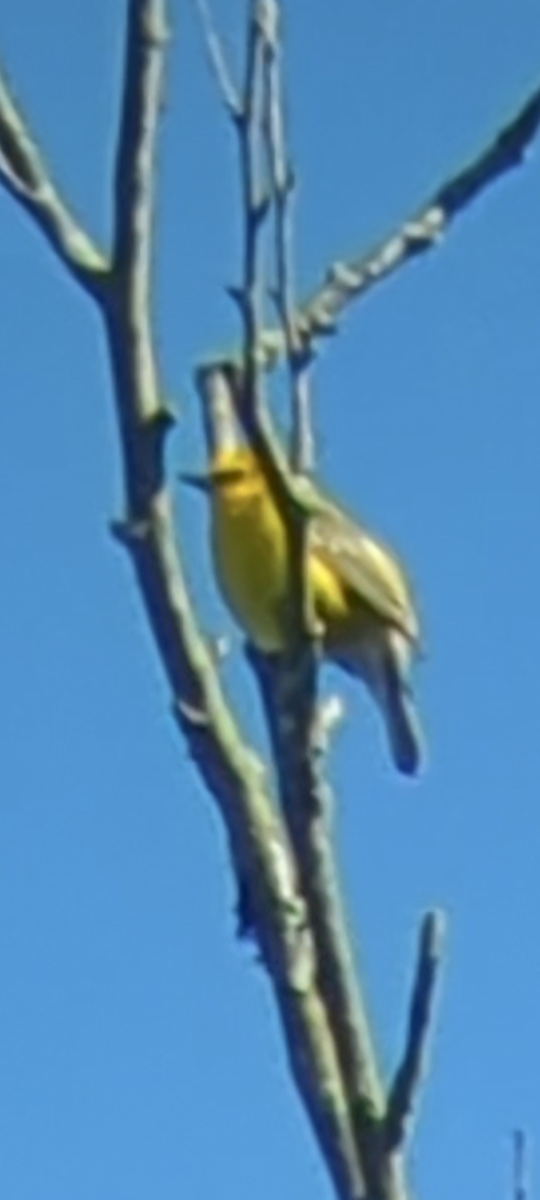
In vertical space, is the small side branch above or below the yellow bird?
below

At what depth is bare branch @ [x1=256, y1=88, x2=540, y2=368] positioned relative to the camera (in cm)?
162

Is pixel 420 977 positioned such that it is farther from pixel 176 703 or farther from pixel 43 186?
pixel 43 186

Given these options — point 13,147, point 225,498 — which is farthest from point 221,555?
point 13,147

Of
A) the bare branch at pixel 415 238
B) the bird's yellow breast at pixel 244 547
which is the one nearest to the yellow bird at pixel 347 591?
the bird's yellow breast at pixel 244 547

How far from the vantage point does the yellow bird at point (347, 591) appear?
14.6 ft

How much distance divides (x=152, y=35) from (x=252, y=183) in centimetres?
12

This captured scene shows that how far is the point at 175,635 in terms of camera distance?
148cm

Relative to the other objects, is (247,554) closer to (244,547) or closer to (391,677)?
(244,547)

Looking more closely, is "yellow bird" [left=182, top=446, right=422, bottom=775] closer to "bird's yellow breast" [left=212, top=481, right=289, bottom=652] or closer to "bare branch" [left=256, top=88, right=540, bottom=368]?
"bird's yellow breast" [left=212, top=481, right=289, bottom=652]

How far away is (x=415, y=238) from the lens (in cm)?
170

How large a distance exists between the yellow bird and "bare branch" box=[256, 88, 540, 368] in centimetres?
207

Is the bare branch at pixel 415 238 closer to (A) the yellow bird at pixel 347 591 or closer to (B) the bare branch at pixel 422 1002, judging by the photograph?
(B) the bare branch at pixel 422 1002

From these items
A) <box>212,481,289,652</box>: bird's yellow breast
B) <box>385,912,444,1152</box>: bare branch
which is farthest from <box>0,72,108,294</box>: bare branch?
<box>212,481,289,652</box>: bird's yellow breast

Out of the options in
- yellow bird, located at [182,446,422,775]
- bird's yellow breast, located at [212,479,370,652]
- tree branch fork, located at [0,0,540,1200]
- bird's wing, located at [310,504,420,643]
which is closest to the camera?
tree branch fork, located at [0,0,540,1200]
